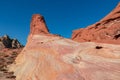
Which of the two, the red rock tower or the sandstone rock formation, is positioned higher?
the red rock tower

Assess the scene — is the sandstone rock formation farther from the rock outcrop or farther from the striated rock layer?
the rock outcrop

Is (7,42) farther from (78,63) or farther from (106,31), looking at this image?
(78,63)

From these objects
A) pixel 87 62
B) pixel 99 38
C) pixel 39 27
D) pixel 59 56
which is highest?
pixel 39 27

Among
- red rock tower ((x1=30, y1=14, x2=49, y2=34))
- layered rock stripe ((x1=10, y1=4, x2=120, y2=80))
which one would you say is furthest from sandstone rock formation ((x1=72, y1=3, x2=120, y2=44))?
red rock tower ((x1=30, y1=14, x2=49, y2=34))

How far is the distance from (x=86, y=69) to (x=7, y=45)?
93.2 m

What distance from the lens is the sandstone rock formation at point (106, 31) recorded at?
2119 centimetres

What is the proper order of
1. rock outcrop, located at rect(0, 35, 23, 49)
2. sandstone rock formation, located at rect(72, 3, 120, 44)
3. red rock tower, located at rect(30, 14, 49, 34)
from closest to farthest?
sandstone rock formation, located at rect(72, 3, 120, 44), red rock tower, located at rect(30, 14, 49, 34), rock outcrop, located at rect(0, 35, 23, 49)

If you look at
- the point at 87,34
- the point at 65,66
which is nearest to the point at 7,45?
the point at 87,34

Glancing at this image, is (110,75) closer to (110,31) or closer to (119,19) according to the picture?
(110,31)

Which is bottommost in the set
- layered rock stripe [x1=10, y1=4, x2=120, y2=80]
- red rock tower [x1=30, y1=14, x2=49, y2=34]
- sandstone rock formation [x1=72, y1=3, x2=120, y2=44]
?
layered rock stripe [x1=10, y1=4, x2=120, y2=80]

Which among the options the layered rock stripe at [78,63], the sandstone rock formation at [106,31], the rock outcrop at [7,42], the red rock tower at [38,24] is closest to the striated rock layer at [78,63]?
the layered rock stripe at [78,63]

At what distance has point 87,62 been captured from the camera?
14.7 m

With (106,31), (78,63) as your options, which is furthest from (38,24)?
(78,63)

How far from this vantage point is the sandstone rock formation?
2119 centimetres
